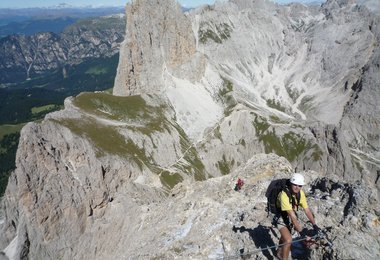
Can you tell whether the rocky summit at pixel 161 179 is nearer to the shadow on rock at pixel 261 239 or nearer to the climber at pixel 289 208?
the shadow on rock at pixel 261 239

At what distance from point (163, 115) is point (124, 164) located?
215ft

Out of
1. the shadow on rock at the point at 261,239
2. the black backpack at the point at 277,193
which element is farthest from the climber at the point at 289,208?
the shadow on rock at the point at 261,239

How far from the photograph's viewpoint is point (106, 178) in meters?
102

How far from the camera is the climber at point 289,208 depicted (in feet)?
63.1

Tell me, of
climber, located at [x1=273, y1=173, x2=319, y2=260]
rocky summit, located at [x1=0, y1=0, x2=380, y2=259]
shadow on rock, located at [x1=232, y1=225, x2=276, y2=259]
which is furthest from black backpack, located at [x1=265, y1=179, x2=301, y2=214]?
shadow on rock, located at [x1=232, y1=225, x2=276, y2=259]

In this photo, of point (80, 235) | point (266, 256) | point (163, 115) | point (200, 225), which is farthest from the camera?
point (163, 115)

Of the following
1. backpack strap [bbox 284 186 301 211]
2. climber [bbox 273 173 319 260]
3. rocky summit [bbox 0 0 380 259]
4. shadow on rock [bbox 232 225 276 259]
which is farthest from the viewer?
rocky summit [bbox 0 0 380 259]

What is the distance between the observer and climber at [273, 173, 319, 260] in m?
19.2

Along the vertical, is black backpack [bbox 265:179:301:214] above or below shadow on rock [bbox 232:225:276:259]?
above

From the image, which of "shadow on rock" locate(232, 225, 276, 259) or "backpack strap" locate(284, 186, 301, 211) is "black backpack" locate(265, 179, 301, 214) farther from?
"shadow on rock" locate(232, 225, 276, 259)

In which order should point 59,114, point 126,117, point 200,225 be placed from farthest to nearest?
1. point 126,117
2. point 59,114
3. point 200,225

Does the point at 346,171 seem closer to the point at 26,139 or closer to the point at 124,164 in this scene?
the point at 124,164

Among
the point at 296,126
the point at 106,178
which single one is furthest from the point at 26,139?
the point at 296,126

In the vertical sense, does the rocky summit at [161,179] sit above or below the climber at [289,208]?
below
